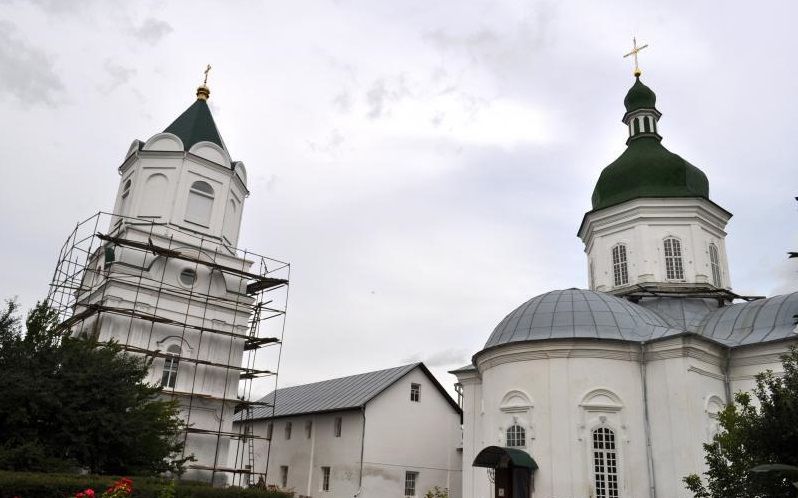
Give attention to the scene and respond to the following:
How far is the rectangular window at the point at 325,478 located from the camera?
2731 cm

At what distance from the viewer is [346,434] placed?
27047mm

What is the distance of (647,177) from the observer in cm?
2580

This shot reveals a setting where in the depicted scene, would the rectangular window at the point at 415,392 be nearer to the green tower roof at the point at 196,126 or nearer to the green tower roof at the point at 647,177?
the green tower roof at the point at 647,177

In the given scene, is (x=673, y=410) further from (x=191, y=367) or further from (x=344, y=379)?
(x=344, y=379)

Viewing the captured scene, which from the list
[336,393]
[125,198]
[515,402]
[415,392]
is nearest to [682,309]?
[515,402]

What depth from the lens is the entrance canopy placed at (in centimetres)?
1842

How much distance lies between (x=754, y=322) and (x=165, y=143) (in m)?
21.1

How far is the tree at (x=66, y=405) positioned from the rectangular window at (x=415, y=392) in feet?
46.7

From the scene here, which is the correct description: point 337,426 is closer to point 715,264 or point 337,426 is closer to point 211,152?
point 211,152

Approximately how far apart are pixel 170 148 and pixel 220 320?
6467 millimetres

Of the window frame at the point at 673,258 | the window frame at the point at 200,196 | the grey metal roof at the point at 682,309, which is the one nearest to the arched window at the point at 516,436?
the grey metal roof at the point at 682,309

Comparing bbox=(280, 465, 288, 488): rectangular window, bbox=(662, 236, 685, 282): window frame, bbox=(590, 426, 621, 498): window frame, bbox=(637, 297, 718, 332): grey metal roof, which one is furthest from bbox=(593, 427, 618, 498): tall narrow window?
bbox=(280, 465, 288, 488): rectangular window

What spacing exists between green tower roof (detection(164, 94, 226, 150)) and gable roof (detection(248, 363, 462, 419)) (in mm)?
10363

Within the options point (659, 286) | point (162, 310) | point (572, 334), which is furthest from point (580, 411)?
point (162, 310)
